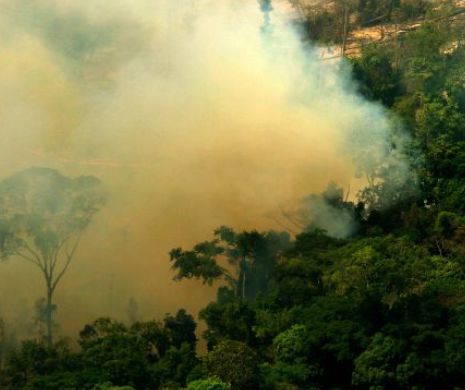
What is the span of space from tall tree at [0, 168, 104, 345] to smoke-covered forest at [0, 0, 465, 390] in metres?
0.07

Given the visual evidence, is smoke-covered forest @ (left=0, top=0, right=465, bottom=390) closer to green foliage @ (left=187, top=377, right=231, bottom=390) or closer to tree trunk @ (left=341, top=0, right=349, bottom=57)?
green foliage @ (left=187, top=377, right=231, bottom=390)

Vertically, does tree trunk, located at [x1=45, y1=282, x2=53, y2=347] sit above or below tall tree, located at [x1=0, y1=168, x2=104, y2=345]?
below

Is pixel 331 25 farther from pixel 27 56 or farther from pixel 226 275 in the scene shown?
pixel 226 275

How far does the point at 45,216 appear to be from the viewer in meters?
29.6

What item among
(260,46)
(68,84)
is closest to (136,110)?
(68,84)

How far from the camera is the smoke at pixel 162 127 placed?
3195 centimetres

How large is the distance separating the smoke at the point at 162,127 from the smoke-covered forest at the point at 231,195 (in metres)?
0.08

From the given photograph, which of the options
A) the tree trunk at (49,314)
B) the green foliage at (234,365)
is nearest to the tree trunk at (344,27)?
the tree trunk at (49,314)

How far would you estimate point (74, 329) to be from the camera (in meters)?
29.5

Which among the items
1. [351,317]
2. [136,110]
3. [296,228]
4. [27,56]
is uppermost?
[27,56]

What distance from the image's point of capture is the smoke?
31955 mm

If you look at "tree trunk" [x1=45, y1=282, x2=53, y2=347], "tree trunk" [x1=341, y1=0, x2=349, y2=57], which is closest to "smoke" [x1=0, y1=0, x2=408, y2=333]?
"tree trunk" [x1=45, y1=282, x2=53, y2=347]

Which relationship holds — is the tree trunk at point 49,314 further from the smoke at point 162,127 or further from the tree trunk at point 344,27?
the tree trunk at point 344,27

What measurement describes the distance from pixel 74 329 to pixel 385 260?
1000 cm
